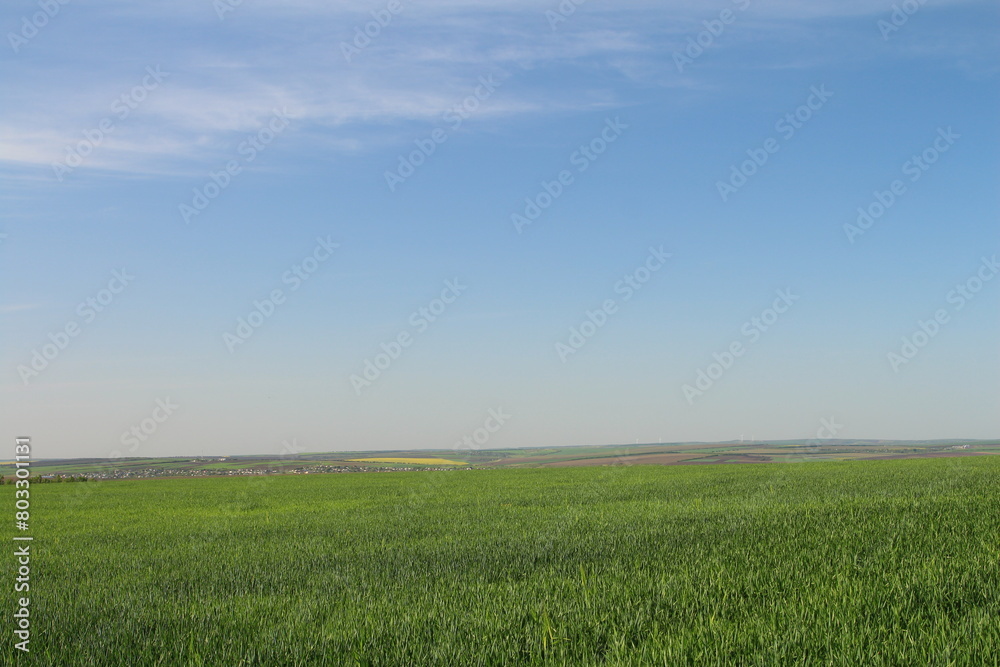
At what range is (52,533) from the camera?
20.9 m

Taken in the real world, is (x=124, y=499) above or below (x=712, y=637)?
below

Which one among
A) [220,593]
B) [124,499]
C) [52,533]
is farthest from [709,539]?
Answer: [124,499]

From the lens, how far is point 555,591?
8828 mm

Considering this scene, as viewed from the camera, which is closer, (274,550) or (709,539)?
(709,539)

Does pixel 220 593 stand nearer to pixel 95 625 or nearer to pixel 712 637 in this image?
pixel 95 625

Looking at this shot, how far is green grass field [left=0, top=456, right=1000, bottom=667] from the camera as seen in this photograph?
6691 mm

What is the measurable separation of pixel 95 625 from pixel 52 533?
597 inches

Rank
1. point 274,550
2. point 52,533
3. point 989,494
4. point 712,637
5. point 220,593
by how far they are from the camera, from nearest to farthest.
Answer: point 712,637 < point 220,593 < point 274,550 < point 989,494 < point 52,533

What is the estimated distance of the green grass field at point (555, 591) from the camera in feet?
22.0

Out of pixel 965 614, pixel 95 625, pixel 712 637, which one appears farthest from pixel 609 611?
pixel 95 625

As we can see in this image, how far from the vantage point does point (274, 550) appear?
46.9ft

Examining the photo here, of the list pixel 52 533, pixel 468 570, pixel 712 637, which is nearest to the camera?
pixel 712 637

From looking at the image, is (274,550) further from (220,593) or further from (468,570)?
(468,570)

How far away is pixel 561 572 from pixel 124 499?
105 feet
